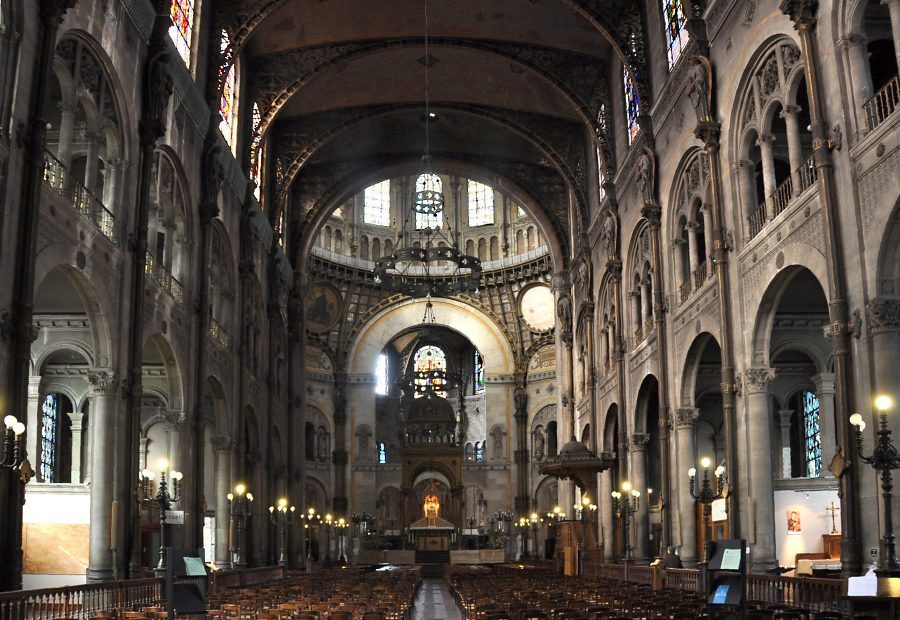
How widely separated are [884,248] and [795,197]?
14.2 ft

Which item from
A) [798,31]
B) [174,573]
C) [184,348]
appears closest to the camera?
[174,573]

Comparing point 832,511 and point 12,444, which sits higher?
point 12,444

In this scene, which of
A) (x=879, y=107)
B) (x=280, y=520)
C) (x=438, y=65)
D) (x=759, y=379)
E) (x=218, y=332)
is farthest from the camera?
(x=280, y=520)

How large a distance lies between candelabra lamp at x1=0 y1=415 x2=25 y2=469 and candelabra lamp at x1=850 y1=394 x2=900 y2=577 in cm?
1436

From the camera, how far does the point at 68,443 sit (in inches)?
1452

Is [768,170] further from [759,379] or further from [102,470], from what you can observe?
[102,470]

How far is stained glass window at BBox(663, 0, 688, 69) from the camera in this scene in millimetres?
32000

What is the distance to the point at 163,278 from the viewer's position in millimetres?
30312

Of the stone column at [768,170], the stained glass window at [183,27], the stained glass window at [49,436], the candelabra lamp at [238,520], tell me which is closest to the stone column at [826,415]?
the stone column at [768,170]

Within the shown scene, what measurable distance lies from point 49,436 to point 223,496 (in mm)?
6608

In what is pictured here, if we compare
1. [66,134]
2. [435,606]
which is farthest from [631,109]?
[66,134]

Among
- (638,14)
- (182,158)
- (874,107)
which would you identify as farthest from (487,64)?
A: (874,107)

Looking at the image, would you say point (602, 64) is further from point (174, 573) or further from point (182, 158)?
point (174, 573)

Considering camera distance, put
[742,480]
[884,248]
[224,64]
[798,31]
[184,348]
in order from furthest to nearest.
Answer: [224,64], [184,348], [742,480], [798,31], [884,248]
